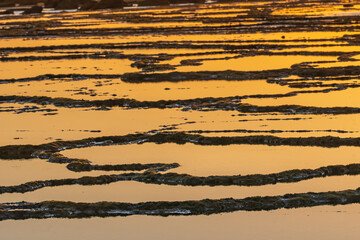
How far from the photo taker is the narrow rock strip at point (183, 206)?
335 inches

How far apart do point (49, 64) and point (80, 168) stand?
1341 cm

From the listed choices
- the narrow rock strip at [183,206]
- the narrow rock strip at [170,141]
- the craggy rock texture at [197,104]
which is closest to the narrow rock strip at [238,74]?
the craggy rock texture at [197,104]

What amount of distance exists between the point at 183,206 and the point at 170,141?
3454mm

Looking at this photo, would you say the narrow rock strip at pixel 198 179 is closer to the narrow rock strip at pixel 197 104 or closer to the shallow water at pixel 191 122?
the shallow water at pixel 191 122

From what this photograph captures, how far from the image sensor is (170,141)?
1195 centimetres

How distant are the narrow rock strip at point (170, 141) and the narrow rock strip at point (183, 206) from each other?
2595mm

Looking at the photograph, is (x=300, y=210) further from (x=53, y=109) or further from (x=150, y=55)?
(x=150, y=55)

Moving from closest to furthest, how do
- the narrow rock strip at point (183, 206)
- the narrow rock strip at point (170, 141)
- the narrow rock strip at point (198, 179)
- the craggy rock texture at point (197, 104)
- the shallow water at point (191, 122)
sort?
1. the shallow water at point (191, 122)
2. the narrow rock strip at point (183, 206)
3. the narrow rock strip at point (198, 179)
4. the narrow rock strip at point (170, 141)
5. the craggy rock texture at point (197, 104)

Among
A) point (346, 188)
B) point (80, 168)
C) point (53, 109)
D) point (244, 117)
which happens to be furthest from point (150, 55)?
point (346, 188)

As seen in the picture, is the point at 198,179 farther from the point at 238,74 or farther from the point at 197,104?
the point at 238,74

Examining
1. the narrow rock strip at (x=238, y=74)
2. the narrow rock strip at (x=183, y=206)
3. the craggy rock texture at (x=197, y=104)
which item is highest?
the narrow rock strip at (x=183, y=206)

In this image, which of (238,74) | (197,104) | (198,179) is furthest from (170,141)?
(238,74)

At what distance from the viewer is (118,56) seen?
24391mm

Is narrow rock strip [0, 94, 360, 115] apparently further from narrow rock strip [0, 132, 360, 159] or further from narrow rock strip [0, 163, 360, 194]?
narrow rock strip [0, 163, 360, 194]
